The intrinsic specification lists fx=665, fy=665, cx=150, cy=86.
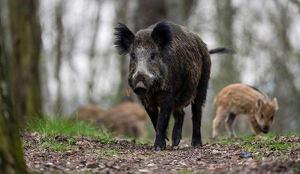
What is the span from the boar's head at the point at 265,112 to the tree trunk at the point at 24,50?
4.57m

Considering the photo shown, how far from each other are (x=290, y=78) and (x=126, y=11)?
9.68 metres

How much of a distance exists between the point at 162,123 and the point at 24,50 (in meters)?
5.62

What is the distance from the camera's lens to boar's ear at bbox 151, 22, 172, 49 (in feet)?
31.5

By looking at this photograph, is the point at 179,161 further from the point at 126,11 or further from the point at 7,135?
the point at 126,11

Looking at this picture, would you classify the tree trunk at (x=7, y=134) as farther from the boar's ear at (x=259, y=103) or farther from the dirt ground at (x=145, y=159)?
the boar's ear at (x=259, y=103)

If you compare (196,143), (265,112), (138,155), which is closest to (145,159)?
(138,155)

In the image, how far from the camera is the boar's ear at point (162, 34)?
9.59 meters

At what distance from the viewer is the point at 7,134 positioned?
5.48 m

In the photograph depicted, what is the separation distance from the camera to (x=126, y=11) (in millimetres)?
29438

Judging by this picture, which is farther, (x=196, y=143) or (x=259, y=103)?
(x=259, y=103)

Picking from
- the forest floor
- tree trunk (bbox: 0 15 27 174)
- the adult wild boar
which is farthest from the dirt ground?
tree trunk (bbox: 0 15 27 174)

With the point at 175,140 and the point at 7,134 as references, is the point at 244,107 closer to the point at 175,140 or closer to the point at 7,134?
the point at 175,140

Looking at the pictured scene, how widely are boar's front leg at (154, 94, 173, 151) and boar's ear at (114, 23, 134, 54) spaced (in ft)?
3.54

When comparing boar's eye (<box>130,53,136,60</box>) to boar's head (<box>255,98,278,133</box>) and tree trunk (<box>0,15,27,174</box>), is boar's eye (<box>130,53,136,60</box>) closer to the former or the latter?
tree trunk (<box>0,15,27,174</box>)
